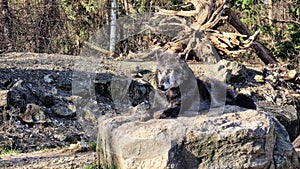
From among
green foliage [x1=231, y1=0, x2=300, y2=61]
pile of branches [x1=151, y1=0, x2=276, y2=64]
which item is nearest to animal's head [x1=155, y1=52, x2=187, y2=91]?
pile of branches [x1=151, y1=0, x2=276, y2=64]

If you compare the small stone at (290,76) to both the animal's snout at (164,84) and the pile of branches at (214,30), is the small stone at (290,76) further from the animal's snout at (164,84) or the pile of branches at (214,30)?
the animal's snout at (164,84)

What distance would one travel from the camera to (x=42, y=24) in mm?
12555

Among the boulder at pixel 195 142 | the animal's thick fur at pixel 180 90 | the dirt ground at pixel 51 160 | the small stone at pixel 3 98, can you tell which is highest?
the animal's thick fur at pixel 180 90

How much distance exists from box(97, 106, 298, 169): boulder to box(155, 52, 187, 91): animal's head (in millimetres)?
333

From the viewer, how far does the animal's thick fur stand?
399 cm

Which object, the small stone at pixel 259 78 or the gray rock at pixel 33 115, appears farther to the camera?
the small stone at pixel 259 78

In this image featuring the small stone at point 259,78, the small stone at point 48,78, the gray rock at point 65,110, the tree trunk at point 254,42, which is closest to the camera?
the gray rock at point 65,110

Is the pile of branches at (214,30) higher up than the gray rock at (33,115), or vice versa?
the pile of branches at (214,30)

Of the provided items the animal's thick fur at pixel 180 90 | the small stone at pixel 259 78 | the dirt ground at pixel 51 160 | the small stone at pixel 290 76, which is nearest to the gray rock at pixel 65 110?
the dirt ground at pixel 51 160

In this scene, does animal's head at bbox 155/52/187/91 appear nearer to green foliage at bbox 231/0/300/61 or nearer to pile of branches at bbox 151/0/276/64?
pile of branches at bbox 151/0/276/64

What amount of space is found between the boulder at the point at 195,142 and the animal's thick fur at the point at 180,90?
131 millimetres

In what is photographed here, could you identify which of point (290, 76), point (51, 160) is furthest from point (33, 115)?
point (290, 76)

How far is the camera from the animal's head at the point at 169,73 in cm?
396

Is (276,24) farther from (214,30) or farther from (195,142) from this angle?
(195,142)
